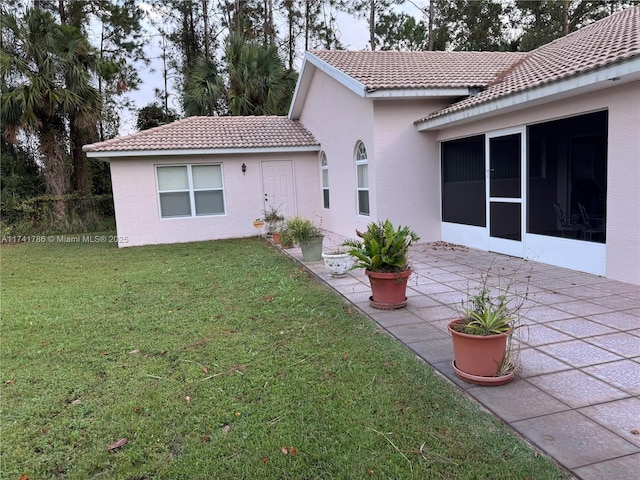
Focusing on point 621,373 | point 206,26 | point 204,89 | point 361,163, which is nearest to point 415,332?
point 621,373

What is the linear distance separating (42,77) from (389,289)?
13.9 meters

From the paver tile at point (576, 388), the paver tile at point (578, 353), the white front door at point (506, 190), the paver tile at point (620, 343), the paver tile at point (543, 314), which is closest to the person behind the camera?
the paver tile at point (576, 388)

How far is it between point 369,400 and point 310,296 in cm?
301

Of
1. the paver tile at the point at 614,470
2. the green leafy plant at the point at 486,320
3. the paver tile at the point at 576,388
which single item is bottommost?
the paver tile at the point at 614,470

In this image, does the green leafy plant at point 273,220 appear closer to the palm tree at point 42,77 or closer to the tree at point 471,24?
the palm tree at point 42,77

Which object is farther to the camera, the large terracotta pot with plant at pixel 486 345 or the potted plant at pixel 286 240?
the potted plant at pixel 286 240

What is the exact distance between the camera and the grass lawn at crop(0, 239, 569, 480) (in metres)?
2.59

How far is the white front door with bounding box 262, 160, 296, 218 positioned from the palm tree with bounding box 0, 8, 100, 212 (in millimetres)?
6604

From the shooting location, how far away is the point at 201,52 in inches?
982

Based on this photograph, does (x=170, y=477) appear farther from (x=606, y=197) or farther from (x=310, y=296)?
(x=606, y=197)

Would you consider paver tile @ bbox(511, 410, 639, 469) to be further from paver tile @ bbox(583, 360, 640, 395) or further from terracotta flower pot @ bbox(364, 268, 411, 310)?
terracotta flower pot @ bbox(364, 268, 411, 310)

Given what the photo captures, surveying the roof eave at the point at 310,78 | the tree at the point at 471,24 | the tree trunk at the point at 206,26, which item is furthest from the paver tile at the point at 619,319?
the tree trunk at the point at 206,26

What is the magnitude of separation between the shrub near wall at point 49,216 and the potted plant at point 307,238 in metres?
11.1

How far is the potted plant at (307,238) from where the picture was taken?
28.4 feet
